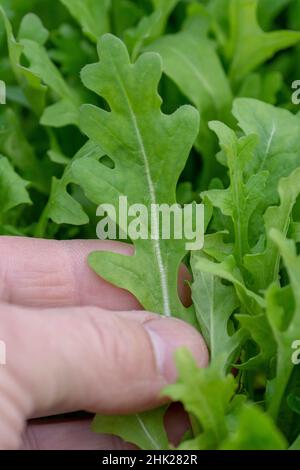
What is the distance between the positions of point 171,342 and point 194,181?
1.48 feet

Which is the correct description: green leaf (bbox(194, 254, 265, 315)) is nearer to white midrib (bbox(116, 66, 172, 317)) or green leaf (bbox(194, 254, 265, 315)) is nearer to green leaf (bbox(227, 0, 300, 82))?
white midrib (bbox(116, 66, 172, 317))

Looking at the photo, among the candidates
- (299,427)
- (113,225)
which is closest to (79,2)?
(113,225)

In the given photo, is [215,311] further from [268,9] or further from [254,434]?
[268,9]

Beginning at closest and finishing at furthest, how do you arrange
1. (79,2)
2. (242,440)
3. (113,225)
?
(242,440) → (113,225) → (79,2)

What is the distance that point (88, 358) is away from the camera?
811mm

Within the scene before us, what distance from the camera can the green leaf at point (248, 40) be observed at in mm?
1199

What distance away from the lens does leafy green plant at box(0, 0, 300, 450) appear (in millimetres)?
839

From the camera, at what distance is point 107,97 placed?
97 cm

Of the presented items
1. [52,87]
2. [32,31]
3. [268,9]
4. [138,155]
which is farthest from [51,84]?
[268,9]

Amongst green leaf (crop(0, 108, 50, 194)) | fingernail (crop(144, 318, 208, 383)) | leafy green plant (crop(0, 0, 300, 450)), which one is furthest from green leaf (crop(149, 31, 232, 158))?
fingernail (crop(144, 318, 208, 383))

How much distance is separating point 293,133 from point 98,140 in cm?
27

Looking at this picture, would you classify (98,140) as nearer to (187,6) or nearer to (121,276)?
(121,276)

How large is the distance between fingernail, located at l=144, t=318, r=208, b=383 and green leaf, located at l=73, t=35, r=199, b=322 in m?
0.05

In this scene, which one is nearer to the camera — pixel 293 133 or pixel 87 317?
pixel 87 317
